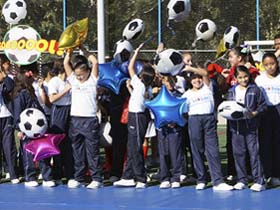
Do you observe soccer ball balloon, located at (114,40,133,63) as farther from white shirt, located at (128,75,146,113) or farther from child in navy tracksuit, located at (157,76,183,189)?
child in navy tracksuit, located at (157,76,183,189)

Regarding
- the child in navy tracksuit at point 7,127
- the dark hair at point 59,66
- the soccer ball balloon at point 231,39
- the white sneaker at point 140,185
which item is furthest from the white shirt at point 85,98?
the soccer ball balloon at point 231,39

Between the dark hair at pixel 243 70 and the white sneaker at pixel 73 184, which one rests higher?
the dark hair at pixel 243 70

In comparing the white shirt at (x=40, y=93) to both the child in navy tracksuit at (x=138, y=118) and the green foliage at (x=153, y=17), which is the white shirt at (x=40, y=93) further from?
the green foliage at (x=153, y=17)

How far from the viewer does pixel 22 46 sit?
10875mm

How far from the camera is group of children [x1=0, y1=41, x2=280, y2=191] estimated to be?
9.83 meters

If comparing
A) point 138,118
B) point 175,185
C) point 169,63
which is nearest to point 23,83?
point 138,118

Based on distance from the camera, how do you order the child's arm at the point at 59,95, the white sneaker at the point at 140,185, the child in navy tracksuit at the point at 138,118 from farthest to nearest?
1. the child's arm at the point at 59,95
2. the white sneaker at the point at 140,185
3. the child in navy tracksuit at the point at 138,118

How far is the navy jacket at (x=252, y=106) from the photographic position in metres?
9.64

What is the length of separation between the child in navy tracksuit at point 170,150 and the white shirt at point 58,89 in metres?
1.31

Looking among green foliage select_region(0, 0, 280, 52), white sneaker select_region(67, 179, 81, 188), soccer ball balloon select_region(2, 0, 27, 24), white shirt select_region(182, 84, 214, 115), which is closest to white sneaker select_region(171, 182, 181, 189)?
white shirt select_region(182, 84, 214, 115)

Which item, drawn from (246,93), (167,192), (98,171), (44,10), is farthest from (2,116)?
(44,10)

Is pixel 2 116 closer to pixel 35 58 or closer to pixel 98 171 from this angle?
pixel 35 58

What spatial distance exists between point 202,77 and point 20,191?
2779 mm

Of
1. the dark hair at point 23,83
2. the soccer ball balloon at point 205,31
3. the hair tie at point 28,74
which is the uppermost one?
the soccer ball balloon at point 205,31
